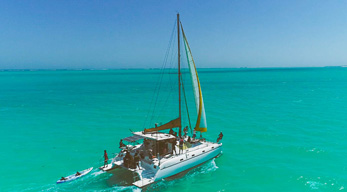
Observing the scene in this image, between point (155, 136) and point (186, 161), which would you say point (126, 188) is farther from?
point (186, 161)

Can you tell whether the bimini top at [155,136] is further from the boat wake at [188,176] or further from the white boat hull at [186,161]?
the boat wake at [188,176]

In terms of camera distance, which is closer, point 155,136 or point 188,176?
point 155,136

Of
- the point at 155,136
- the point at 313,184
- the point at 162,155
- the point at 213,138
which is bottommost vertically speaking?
the point at 313,184

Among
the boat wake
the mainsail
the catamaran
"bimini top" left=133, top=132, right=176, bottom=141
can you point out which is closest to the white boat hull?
the catamaran

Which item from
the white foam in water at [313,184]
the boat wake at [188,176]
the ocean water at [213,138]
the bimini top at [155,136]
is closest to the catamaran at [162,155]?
the bimini top at [155,136]

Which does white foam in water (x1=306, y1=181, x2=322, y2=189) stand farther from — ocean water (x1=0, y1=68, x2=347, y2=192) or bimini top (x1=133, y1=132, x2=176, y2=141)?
bimini top (x1=133, y1=132, x2=176, y2=141)

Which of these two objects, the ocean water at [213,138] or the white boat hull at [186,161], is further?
the ocean water at [213,138]

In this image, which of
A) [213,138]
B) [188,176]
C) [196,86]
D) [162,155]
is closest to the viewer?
[162,155]

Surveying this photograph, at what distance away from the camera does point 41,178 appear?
1916 centimetres

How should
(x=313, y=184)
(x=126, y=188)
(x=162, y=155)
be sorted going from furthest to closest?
(x=162, y=155) → (x=313, y=184) → (x=126, y=188)

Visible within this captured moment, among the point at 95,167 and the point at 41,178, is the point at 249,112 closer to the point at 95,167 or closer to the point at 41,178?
the point at 95,167

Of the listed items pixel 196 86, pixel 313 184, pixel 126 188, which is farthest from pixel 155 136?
pixel 313 184

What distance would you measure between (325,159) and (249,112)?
20902 millimetres

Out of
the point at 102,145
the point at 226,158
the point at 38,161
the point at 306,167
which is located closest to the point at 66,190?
the point at 38,161
